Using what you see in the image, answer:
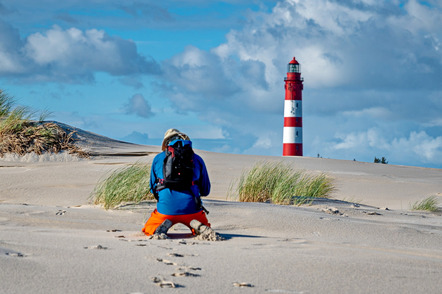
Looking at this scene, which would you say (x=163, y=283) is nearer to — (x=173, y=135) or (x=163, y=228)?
(x=163, y=228)

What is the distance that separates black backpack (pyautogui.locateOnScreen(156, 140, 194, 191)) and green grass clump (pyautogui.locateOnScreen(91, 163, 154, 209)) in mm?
2255

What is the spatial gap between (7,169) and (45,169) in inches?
32.1

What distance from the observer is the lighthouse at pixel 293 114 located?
32.6 metres

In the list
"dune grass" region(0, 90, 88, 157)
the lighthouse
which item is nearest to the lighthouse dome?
the lighthouse

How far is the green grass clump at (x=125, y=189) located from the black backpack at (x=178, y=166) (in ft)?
7.40

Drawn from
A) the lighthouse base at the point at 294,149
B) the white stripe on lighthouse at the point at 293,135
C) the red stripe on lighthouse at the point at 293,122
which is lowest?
the lighthouse base at the point at 294,149

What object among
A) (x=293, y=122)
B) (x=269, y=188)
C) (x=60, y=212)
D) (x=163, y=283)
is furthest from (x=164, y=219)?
(x=293, y=122)

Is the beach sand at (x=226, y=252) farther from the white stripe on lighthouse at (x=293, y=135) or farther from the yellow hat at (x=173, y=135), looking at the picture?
the white stripe on lighthouse at (x=293, y=135)

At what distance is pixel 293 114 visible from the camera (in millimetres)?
33062

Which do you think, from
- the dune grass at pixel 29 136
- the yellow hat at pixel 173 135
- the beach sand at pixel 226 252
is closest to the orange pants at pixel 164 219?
the beach sand at pixel 226 252

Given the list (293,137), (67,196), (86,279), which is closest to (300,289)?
(86,279)

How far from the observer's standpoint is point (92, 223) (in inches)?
263

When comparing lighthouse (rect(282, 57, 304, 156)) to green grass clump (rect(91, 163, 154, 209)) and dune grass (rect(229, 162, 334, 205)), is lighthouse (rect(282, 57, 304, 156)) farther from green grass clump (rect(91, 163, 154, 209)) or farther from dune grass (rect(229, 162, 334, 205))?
green grass clump (rect(91, 163, 154, 209))

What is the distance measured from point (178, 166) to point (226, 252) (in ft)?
4.09
